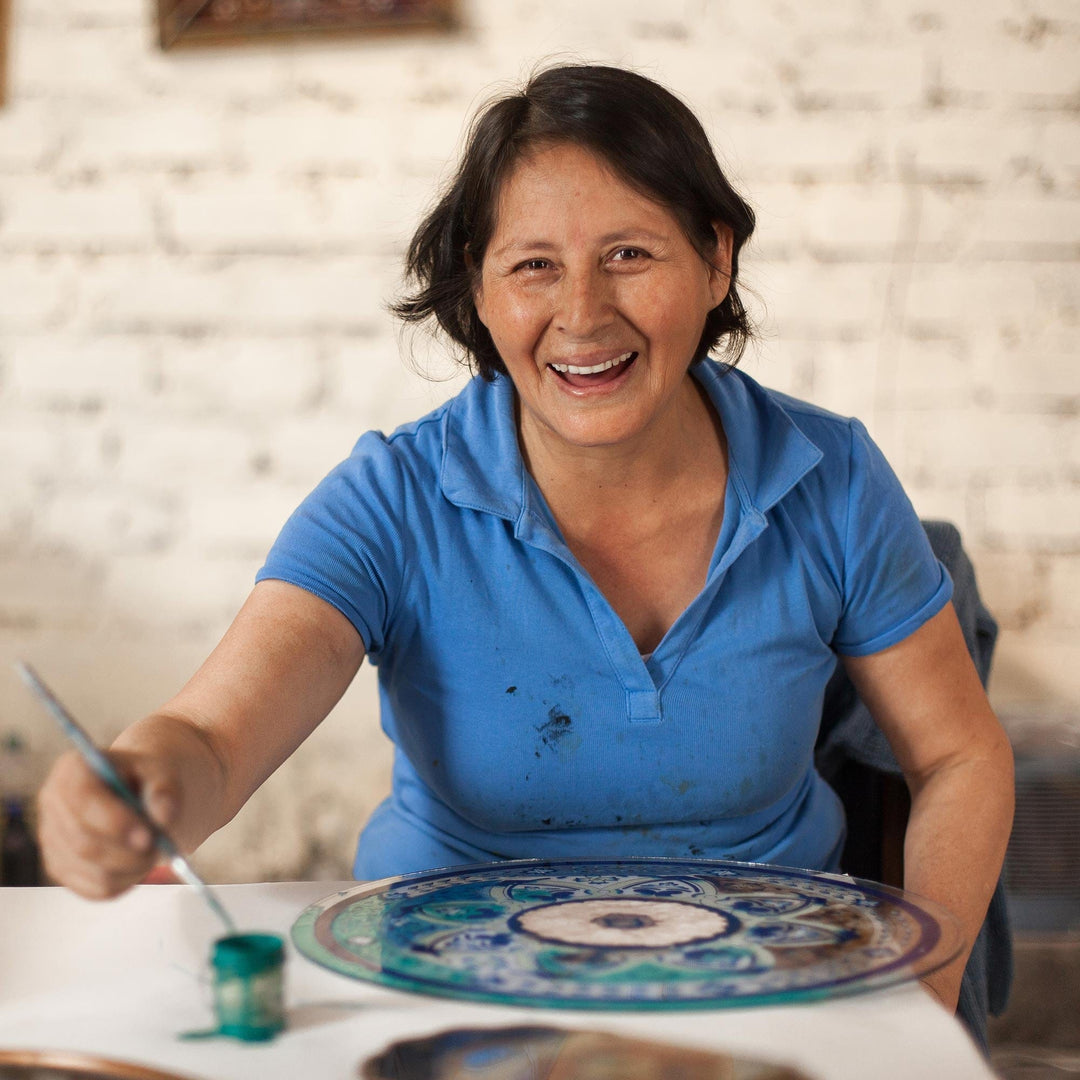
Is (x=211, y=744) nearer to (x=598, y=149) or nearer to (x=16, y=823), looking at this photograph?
(x=598, y=149)

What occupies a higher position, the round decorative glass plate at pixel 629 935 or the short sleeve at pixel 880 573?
the short sleeve at pixel 880 573

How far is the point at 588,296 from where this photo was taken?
102 cm

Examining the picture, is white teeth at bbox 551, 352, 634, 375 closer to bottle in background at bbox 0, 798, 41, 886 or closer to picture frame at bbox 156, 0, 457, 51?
picture frame at bbox 156, 0, 457, 51

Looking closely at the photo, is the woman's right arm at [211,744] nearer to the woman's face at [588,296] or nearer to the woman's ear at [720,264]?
the woman's face at [588,296]

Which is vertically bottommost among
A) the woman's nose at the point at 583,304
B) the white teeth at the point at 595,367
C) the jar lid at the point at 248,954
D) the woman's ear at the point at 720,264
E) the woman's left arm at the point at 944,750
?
the woman's left arm at the point at 944,750

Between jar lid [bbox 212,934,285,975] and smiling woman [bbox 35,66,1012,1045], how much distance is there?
32cm

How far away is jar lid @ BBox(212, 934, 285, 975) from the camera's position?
0.61 metres

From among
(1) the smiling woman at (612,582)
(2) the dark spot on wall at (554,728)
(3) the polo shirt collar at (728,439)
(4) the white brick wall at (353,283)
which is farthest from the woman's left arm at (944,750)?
(4) the white brick wall at (353,283)

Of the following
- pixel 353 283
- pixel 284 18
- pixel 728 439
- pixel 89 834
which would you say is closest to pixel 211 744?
pixel 89 834

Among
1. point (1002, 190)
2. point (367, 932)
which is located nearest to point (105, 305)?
point (1002, 190)

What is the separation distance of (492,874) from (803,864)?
1.27ft

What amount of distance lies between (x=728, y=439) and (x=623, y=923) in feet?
1.78

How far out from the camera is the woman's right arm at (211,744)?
0.65 meters

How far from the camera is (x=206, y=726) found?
85cm
